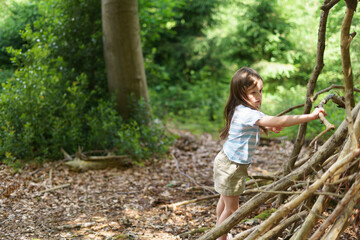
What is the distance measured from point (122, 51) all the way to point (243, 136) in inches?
140

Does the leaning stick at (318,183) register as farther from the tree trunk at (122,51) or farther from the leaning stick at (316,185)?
the tree trunk at (122,51)

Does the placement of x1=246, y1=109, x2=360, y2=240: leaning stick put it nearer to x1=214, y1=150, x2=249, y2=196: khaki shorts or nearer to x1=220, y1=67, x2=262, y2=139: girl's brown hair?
x1=214, y1=150, x2=249, y2=196: khaki shorts

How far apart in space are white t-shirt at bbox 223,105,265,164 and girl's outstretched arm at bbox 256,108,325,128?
11 cm

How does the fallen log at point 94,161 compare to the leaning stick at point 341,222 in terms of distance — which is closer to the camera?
the leaning stick at point 341,222

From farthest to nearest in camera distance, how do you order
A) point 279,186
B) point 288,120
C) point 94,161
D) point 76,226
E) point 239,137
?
point 94,161, point 76,226, point 239,137, point 279,186, point 288,120

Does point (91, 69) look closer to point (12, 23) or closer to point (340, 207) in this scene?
point (12, 23)

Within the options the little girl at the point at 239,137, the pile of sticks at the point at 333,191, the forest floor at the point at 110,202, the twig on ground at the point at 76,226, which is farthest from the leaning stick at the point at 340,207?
the twig on ground at the point at 76,226

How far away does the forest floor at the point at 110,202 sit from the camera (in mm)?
3170

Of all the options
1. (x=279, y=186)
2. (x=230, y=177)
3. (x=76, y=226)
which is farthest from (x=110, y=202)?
(x=279, y=186)

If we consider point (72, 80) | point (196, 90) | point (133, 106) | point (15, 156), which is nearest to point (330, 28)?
point (133, 106)

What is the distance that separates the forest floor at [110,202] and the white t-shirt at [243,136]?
85 centimetres

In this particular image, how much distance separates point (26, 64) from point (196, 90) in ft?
17.8

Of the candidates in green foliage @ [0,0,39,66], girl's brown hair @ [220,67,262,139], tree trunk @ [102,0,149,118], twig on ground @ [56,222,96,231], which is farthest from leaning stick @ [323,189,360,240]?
green foliage @ [0,0,39,66]

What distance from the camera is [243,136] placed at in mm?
2578
